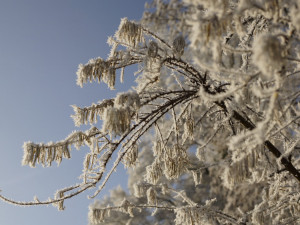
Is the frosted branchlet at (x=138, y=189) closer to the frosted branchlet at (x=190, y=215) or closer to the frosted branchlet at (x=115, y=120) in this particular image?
the frosted branchlet at (x=190, y=215)

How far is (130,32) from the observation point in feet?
8.90

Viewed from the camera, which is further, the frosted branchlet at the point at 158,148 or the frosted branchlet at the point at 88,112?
the frosted branchlet at the point at 158,148

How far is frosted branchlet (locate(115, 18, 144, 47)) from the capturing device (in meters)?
2.70

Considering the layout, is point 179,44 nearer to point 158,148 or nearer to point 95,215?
point 158,148

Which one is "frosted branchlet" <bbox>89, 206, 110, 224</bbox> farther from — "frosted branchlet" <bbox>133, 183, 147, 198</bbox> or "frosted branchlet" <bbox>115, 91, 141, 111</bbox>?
"frosted branchlet" <bbox>115, 91, 141, 111</bbox>

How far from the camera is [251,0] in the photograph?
1.56m

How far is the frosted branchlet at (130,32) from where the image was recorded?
2.70m

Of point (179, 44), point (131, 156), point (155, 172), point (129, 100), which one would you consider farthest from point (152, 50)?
point (155, 172)

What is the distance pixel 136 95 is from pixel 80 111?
0.77m

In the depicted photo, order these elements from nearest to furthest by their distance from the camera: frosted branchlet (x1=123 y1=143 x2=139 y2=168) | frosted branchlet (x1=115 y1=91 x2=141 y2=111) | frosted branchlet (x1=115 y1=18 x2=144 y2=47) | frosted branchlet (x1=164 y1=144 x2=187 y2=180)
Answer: frosted branchlet (x1=115 y1=91 x2=141 y2=111) < frosted branchlet (x1=115 y1=18 x2=144 y2=47) < frosted branchlet (x1=123 y1=143 x2=139 y2=168) < frosted branchlet (x1=164 y1=144 x2=187 y2=180)

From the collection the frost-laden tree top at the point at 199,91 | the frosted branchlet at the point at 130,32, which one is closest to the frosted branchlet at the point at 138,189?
the frost-laden tree top at the point at 199,91

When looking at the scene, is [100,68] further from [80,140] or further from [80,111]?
[80,140]

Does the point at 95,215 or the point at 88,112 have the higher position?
the point at 88,112

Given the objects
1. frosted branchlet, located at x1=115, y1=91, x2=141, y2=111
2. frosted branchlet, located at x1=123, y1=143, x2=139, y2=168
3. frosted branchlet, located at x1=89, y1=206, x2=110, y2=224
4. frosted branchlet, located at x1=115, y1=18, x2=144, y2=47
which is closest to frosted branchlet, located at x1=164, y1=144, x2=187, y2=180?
frosted branchlet, located at x1=123, y1=143, x2=139, y2=168
